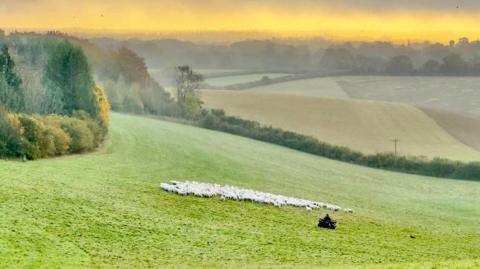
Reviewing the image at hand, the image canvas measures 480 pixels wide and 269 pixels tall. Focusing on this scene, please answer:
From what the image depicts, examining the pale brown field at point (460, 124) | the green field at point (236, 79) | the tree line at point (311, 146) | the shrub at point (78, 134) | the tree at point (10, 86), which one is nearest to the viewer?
the shrub at point (78, 134)

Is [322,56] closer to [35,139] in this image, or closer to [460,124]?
[460,124]

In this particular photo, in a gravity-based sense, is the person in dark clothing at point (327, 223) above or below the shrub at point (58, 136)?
below

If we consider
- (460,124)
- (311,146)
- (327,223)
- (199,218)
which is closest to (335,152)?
(311,146)

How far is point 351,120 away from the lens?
81.8m

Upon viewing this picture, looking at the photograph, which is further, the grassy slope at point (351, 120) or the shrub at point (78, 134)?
the grassy slope at point (351, 120)

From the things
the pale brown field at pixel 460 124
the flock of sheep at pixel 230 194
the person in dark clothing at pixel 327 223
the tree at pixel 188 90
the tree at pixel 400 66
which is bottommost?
the person in dark clothing at pixel 327 223

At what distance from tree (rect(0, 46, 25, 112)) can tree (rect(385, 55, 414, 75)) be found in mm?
59085

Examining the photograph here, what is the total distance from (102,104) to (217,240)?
31.1m

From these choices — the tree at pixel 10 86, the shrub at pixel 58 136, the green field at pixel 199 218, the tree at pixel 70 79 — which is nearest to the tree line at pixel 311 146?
the green field at pixel 199 218

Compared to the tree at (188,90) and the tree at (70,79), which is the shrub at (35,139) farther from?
the tree at (188,90)

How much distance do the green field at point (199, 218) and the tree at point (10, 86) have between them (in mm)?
6579

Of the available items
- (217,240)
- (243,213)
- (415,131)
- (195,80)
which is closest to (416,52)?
(415,131)

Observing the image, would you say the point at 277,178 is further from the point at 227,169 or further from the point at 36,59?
the point at 36,59

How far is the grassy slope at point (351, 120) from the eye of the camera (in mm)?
72875
